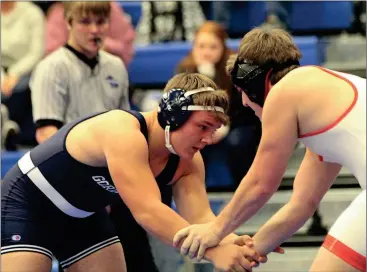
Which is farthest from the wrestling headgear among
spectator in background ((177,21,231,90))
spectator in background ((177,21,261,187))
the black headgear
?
spectator in background ((177,21,231,90))

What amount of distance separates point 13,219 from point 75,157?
0.41m

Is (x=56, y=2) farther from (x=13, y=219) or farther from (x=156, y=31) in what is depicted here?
(x=13, y=219)

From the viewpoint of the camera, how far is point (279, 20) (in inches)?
292

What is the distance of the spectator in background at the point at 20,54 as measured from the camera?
697 centimetres

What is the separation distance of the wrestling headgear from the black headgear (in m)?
0.28

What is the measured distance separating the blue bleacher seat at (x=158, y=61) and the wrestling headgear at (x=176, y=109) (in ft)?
10.2

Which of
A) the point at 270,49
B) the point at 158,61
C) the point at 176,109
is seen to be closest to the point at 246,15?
the point at 158,61

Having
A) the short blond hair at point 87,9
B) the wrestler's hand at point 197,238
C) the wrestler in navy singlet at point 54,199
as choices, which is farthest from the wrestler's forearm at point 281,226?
the short blond hair at point 87,9

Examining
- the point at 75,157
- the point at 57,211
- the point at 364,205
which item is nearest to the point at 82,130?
the point at 75,157

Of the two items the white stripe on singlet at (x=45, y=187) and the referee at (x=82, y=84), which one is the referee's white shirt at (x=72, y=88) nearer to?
the referee at (x=82, y=84)

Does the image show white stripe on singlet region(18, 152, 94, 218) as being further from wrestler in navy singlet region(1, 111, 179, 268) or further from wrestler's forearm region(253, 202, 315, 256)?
wrestler's forearm region(253, 202, 315, 256)

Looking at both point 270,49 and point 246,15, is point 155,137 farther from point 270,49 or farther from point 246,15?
point 246,15

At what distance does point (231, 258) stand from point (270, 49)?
0.87 m

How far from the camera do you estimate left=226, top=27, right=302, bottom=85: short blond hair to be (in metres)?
3.74
